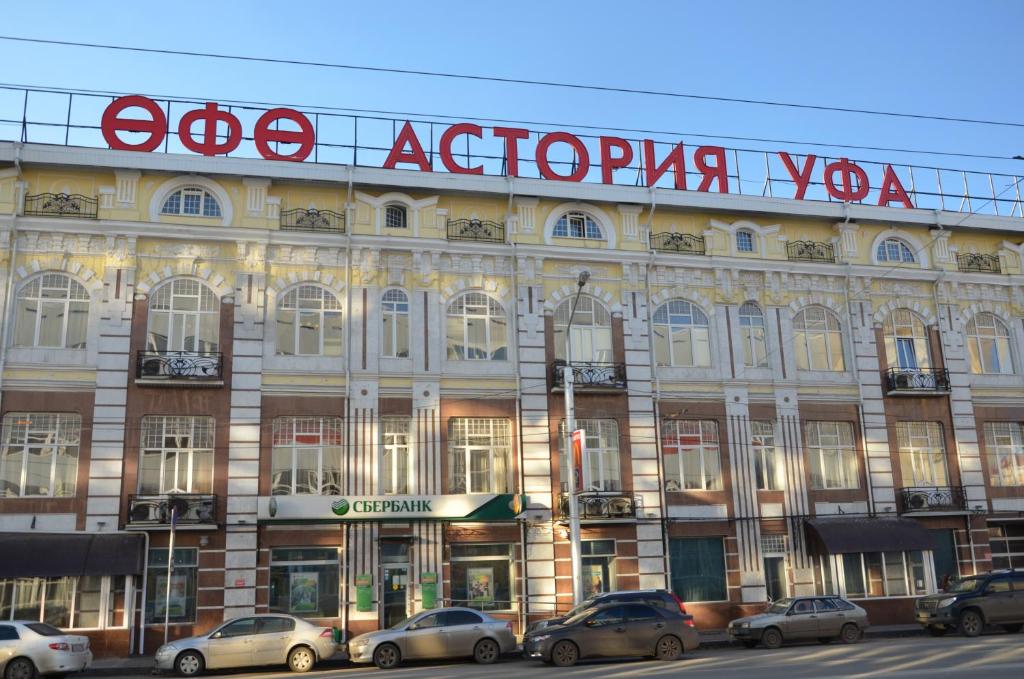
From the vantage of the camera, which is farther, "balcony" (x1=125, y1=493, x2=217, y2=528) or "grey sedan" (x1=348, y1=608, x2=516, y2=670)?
"balcony" (x1=125, y1=493, x2=217, y2=528)

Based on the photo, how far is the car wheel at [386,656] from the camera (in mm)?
22781

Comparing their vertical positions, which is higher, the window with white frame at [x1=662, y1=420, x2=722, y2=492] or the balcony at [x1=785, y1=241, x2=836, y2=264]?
the balcony at [x1=785, y1=241, x2=836, y2=264]

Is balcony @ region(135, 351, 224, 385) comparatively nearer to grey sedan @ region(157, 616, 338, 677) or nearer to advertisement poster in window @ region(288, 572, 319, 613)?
advertisement poster in window @ region(288, 572, 319, 613)

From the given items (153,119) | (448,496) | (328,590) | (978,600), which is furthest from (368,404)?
(978,600)

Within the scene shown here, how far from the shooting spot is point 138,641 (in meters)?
26.0

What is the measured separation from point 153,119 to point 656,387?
18.6 m

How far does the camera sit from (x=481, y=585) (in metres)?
28.8

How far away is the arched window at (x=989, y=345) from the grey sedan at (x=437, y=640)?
21958 mm

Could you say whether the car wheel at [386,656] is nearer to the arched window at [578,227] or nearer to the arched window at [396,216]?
the arched window at [396,216]

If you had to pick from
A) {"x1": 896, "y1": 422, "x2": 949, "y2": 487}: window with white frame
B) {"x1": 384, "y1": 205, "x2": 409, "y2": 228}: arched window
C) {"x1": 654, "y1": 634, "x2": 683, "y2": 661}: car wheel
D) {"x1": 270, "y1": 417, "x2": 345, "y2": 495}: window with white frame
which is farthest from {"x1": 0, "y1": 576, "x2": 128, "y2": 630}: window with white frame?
{"x1": 896, "y1": 422, "x2": 949, "y2": 487}: window with white frame

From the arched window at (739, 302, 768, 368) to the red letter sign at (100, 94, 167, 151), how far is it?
67.6ft

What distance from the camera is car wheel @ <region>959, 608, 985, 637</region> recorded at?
26.1 m

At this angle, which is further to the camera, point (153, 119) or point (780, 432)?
point (780, 432)

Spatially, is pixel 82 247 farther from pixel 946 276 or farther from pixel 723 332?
pixel 946 276
